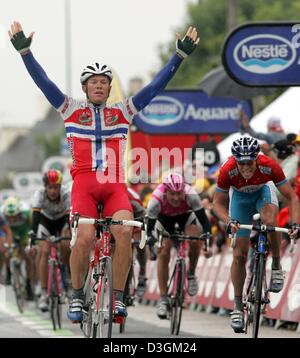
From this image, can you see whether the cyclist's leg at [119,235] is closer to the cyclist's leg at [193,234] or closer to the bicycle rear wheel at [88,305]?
the bicycle rear wheel at [88,305]

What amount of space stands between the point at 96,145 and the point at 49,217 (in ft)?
21.0

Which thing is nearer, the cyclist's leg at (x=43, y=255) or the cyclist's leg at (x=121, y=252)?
the cyclist's leg at (x=121, y=252)

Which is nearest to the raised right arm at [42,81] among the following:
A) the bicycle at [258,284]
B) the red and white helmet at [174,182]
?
the bicycle at [258,284]

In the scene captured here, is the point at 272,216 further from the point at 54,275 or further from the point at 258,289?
the point at 54,275

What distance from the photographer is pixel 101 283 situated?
1249 centimetres

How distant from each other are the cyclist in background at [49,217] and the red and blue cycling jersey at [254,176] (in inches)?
190

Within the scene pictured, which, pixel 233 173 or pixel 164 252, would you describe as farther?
pixel 164 252

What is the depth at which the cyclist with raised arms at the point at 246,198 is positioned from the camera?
Answer: 45.6ft

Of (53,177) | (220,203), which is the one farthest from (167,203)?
(220,203)

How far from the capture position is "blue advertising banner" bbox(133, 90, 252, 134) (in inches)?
1204

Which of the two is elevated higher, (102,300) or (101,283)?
(101,283)

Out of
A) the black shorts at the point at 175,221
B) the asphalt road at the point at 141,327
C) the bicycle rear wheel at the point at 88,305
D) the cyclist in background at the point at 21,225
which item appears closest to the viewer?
the bicycle rear wheel at the point at 88,305

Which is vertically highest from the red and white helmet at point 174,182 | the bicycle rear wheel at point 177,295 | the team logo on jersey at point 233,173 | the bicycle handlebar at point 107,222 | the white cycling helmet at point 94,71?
the white cycling helmet at point 94,71
